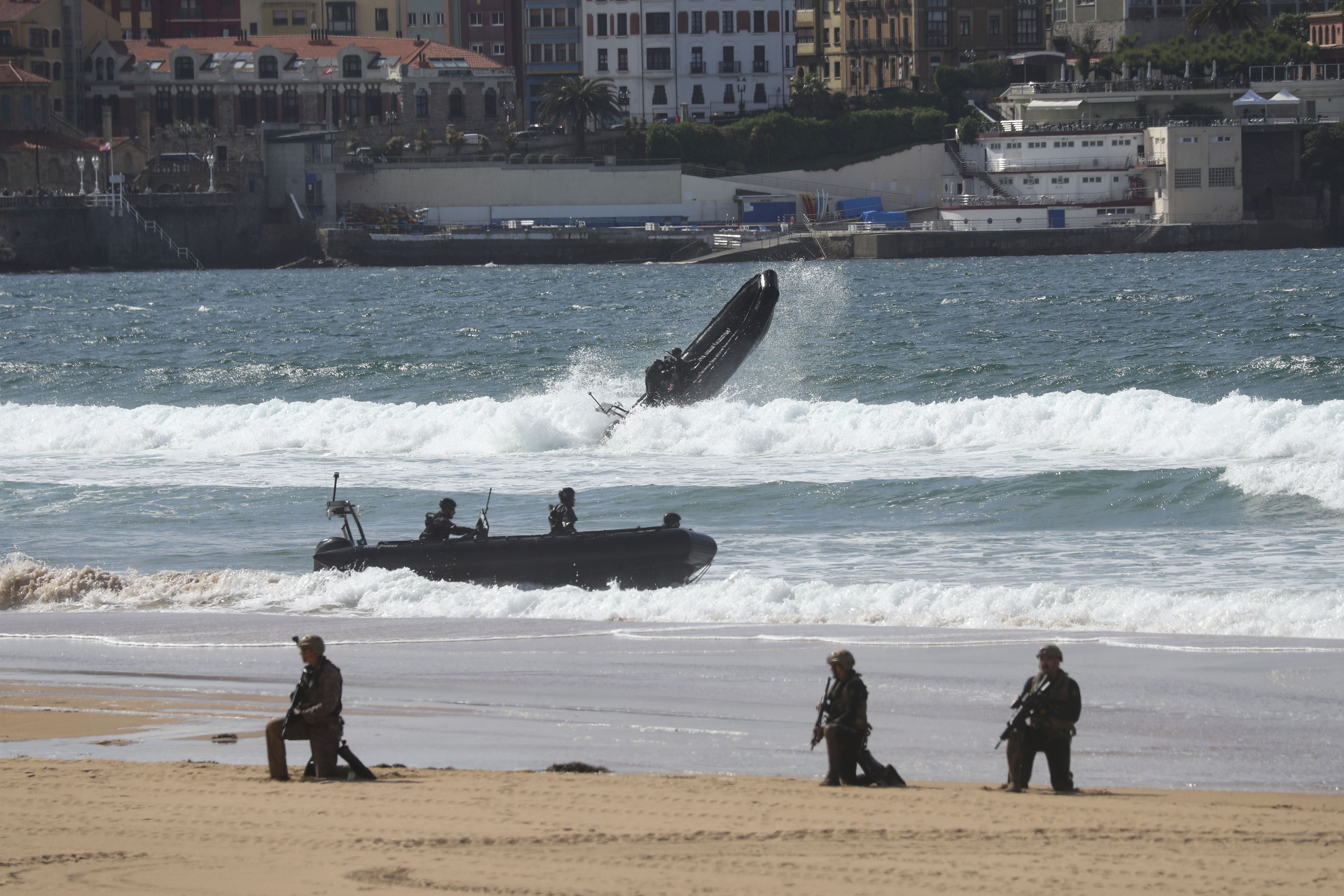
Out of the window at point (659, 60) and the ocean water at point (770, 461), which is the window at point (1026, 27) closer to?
the window at point (659, 60)

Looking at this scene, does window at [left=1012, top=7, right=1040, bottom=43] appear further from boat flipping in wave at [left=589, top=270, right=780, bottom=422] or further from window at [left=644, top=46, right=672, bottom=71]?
boat flipping in wave at [left=589, top=270, right=780, bottom=422]

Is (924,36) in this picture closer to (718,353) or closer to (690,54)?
(690,54)

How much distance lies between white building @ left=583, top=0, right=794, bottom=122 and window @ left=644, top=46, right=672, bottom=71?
0.03 m

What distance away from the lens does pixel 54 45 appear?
99562mm

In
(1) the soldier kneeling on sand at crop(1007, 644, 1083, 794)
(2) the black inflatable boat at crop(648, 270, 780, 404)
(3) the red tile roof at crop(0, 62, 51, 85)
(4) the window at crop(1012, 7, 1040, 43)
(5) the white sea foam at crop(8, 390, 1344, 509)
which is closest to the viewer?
(1) the soldier kneeling on sand at crop(1007, 644, 1083, 794)

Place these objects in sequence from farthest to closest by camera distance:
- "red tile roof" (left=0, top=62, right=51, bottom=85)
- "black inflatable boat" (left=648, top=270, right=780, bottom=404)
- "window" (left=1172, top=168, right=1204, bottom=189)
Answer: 1. "red tile roof" (left=0, top=62, right=51, bottom=85)
2. "window" (left=1172, top=168, right=1204, bottom=189)
3. "black inflatable boat" (left=648, top=270, right=780, bottom=404)

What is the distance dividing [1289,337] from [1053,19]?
3034 inches

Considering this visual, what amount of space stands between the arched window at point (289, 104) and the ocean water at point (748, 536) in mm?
59306

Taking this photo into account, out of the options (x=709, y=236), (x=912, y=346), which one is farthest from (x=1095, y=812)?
(x=709, y=236)

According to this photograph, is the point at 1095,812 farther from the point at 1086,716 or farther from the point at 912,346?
the point at 912,346

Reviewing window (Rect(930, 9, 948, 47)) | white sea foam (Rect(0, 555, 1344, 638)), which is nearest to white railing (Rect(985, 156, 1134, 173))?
window (Rect(930, 9, 948, 47))

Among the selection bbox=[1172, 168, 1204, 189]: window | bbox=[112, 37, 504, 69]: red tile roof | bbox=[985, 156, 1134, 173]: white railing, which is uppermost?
bbox=[112, 37, 504, 69]: red tile roof

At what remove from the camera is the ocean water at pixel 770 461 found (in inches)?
609

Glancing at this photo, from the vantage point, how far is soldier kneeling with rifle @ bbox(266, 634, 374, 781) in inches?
378
